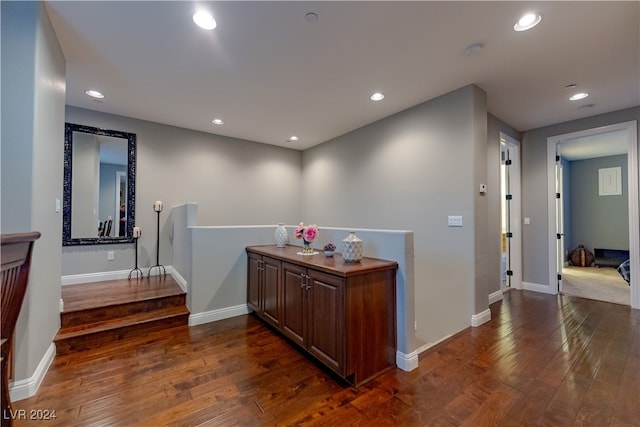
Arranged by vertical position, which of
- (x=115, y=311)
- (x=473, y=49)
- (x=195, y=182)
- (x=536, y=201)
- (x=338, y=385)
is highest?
(x=473, y=49)

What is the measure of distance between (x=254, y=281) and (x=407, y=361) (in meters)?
1.94

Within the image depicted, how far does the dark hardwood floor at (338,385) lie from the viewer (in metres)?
1.67

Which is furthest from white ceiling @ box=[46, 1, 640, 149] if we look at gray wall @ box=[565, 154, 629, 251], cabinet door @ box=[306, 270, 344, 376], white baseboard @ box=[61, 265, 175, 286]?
gray wall @ box=[565, 154, 629, 251]

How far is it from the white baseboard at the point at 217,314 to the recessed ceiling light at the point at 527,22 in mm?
4008

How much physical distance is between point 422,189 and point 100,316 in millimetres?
4079

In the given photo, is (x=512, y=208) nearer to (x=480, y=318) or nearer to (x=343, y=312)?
(x=480, y=318)

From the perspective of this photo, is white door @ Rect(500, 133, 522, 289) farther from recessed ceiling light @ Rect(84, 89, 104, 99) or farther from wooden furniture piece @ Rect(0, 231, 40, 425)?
recessed ceiling light @ Rect(84, 89, 104, 99)

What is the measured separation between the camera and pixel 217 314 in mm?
3305

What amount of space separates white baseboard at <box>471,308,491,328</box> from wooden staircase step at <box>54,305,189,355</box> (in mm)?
3344

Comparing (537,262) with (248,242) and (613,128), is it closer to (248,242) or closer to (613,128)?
(613,128)

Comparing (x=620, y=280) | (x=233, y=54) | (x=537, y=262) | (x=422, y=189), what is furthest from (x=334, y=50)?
(x=620, y=280)

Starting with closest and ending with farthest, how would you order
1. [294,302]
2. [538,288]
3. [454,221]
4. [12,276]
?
1. [12,276]
2. [294,302]
3. [454,221]
4. [538,288]

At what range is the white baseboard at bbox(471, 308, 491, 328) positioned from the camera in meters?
3.04

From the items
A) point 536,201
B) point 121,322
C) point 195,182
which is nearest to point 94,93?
point 195,182
